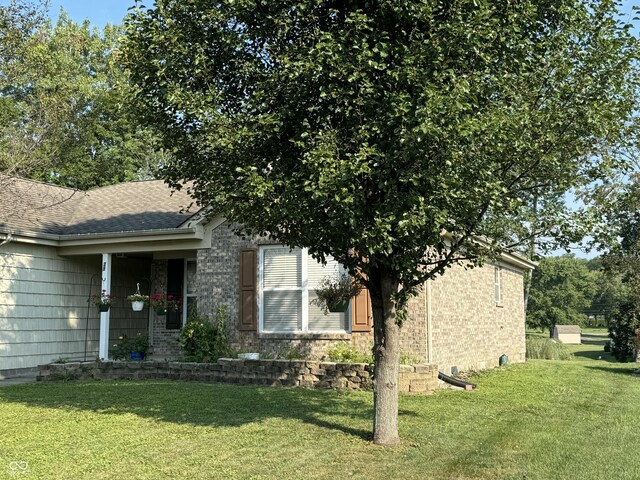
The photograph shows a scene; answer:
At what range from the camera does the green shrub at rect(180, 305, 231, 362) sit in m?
12.3

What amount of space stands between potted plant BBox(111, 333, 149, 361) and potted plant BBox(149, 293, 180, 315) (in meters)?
0.86

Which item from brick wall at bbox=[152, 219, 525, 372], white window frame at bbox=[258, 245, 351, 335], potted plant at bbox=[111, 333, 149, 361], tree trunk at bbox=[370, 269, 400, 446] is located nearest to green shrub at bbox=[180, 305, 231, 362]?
brick wall at bbox=[152, 219, 525, 372]

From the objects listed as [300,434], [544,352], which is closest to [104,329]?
[300,434]

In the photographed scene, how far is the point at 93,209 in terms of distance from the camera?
55.2ft

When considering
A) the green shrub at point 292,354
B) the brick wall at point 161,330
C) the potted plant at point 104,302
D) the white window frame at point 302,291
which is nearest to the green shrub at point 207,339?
the white window frame at point 302,291

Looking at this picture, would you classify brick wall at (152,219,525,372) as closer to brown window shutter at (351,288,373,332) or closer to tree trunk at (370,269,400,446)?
brown window shutter at (351,288,373,332)

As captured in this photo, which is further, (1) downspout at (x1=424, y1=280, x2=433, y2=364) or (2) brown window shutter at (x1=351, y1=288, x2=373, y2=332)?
(2) brown window shutter at (x1=351, y1=288, x2=373, y2=332)

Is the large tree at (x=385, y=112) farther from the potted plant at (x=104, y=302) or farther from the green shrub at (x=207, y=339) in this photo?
the potted plant at (x=104, y=302)

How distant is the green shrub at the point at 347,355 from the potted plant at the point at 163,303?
446cm

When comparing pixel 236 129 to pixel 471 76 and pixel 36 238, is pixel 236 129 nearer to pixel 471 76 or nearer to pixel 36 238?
pixel 471 76

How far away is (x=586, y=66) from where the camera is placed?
6.27 m

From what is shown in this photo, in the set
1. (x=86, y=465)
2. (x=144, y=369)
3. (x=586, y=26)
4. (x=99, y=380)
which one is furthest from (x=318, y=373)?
(x=586, y=26)

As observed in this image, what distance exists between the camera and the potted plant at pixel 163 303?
13.7 metres

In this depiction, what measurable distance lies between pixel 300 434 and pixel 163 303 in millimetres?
7339
